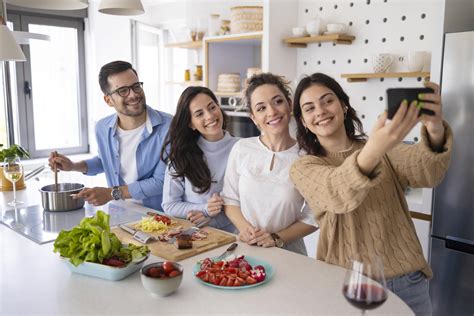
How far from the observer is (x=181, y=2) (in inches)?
177

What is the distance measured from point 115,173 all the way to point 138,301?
148cm

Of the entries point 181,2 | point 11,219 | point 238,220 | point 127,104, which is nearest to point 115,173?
point 127,104

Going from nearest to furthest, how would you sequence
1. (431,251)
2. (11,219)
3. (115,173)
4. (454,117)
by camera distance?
(11,219)
(454,117)
(431,251)
(115,173)

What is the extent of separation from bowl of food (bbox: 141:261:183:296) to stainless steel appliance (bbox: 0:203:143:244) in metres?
0.69

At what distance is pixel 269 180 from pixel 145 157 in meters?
0.99

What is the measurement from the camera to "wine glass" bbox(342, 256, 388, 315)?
38.5 inches

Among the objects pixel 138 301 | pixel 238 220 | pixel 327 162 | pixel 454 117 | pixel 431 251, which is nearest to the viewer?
pixel 138 301

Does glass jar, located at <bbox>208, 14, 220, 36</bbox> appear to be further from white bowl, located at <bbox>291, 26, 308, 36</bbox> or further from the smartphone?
the smartphone

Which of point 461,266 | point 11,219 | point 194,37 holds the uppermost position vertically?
point 194,37

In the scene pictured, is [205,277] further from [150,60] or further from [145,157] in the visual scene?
[150,60]

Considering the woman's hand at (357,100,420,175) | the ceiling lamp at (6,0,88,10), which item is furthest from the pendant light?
the woman's hand at (357,100,420,175)

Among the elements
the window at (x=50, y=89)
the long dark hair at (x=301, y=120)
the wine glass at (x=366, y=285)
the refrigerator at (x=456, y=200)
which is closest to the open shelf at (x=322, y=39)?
the refrigerator at (x=456, y=200)

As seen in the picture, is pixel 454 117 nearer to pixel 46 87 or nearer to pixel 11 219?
pixel 11 219

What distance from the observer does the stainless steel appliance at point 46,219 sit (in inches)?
73.2
